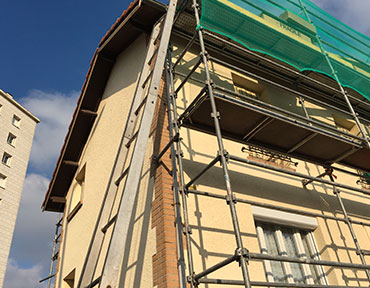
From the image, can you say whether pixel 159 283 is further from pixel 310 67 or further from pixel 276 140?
pixel 310 67

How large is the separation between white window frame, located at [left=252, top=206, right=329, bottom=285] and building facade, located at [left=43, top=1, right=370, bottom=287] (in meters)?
0.02

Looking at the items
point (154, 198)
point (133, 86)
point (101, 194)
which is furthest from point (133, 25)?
point (154, 198)

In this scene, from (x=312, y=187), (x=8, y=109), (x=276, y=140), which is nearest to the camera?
(x=276, y=140)

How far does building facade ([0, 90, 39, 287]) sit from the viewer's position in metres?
24.5

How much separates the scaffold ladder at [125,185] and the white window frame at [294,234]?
2317 mm

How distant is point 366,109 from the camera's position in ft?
31.1

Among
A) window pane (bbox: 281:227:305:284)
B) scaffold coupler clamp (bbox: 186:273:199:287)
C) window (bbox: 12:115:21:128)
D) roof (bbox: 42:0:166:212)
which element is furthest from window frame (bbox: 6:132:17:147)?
scaffold coupler clamp (bbox: 186:273:199:287)

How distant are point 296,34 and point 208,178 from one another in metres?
4.75

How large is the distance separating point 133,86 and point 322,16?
221 inches

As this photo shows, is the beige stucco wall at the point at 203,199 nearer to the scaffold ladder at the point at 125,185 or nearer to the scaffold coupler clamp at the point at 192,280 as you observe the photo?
the scaffold coupler clamp at the point at 192,280

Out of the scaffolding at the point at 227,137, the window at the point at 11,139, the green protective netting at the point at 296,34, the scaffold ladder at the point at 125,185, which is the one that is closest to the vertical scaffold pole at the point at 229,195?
the scaffolding at the point at 227,137

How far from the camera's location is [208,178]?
17.1 feet

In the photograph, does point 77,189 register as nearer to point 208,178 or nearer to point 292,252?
point 208,178

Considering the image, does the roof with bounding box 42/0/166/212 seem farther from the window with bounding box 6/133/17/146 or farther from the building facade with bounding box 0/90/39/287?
the window with bounding box 6/133/17/146
